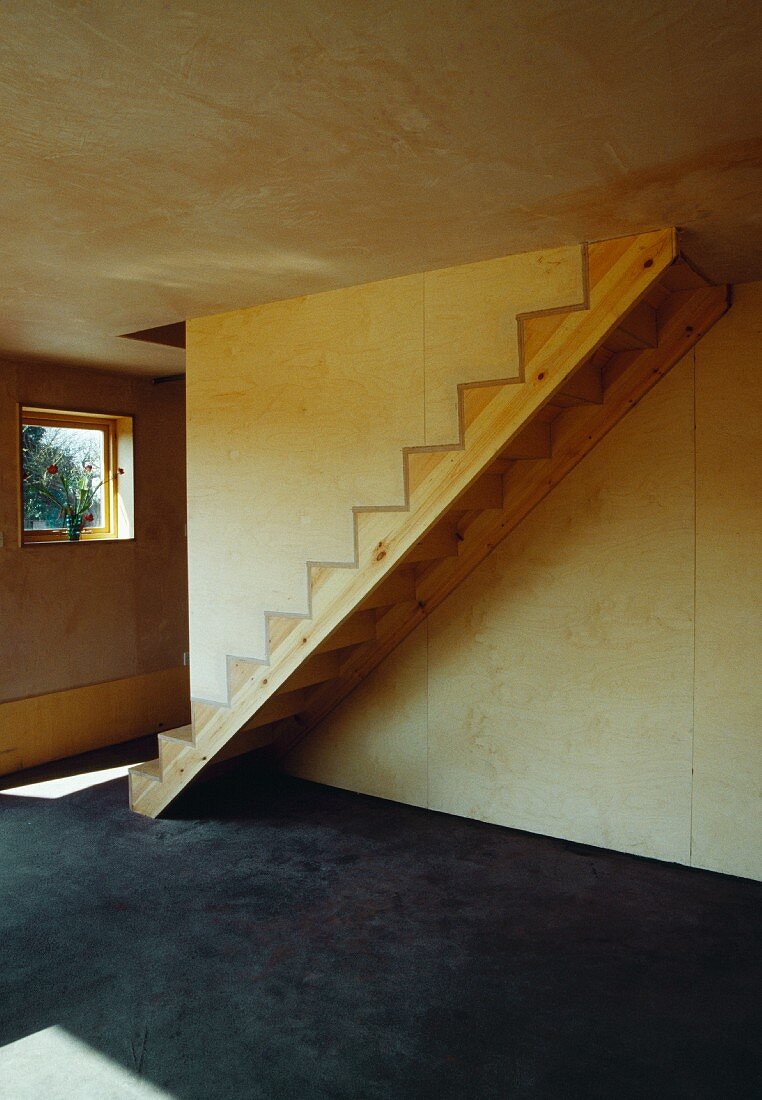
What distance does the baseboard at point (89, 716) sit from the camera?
15.8ft

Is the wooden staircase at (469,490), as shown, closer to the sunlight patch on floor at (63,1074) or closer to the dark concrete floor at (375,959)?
the dark concrete floor at (375,959)

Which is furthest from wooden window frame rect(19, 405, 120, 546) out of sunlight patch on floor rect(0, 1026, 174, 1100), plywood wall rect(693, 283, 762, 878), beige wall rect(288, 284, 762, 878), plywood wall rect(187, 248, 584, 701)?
plywood wall rect(693, 283, 762, 878)

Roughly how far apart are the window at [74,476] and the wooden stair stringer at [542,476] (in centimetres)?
205

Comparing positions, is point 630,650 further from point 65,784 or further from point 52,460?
point 52,460

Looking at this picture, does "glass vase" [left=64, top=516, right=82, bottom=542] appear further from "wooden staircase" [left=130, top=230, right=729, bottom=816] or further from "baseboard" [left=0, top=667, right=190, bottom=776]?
"wooden staircase" [left=130, top=230, right=729, bottom=816]

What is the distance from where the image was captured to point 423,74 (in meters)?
1.67

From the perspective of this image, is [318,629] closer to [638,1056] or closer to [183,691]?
[638,1056]

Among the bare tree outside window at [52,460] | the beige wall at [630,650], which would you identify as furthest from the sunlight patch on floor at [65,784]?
the beige wall at [630,650]

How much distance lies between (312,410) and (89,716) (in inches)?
115

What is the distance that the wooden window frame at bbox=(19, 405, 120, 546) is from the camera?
5023 mm

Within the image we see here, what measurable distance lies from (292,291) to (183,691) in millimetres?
3360

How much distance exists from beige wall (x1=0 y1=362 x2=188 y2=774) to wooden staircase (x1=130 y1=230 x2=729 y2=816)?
4.22 feet

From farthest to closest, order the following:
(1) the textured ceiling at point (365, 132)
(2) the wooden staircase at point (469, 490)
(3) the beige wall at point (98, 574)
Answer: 1. (3) the beige wall at point (98, 574)
2. (2) the wooden staircase at point (469, 490)
3. (1) the textured ceiling at point (365, 132)

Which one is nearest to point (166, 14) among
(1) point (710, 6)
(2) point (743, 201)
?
(1) point (710, 6)
